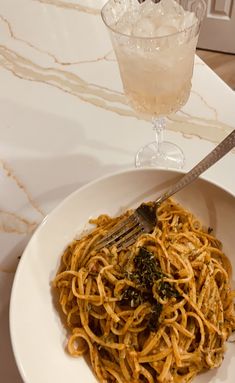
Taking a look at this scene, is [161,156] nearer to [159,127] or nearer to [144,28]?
[159,127]

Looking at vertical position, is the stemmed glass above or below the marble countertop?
above

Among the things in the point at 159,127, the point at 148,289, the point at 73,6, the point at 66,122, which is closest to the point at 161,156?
the point at 159,127

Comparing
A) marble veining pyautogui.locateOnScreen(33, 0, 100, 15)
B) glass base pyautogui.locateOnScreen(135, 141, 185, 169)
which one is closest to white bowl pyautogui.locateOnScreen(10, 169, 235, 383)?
glass base pyautogui.locateOnScreen(135, 141, 185, 169)

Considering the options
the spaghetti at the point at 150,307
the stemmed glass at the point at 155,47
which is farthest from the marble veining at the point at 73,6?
the spaghetti at the point at 150,307

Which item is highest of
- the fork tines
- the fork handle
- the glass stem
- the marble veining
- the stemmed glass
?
the stemmed glass

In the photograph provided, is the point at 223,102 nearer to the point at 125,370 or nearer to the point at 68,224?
the point at 68,224

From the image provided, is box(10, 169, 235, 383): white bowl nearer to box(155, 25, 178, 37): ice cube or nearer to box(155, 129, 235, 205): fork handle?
box(155, 129, 235, 205): fork handle
